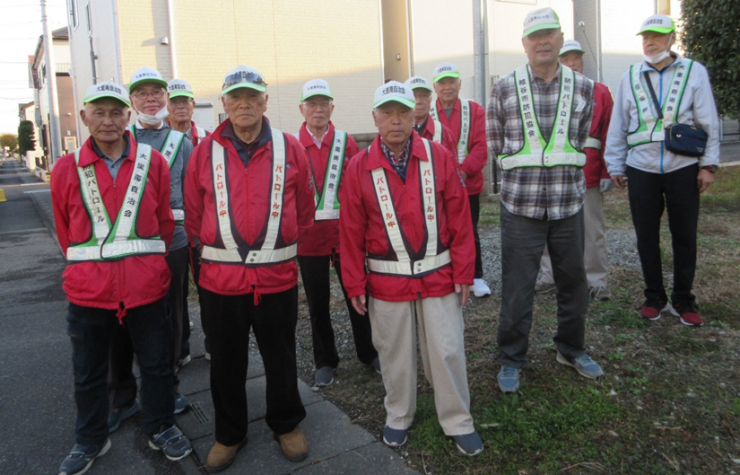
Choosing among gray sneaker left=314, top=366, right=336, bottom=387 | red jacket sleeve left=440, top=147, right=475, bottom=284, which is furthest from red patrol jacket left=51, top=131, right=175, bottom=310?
red jacket sleeve left=440, top=147, right=475, bottom=284

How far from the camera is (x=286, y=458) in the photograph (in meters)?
3.12

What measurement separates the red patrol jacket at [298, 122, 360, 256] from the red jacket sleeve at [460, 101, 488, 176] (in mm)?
1311

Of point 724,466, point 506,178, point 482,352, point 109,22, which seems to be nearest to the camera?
point 724,466

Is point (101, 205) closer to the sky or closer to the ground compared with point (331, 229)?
closer to the sky

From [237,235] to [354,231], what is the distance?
63 cm

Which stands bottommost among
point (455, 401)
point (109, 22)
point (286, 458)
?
point (286, 458)

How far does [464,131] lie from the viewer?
17.3 ft

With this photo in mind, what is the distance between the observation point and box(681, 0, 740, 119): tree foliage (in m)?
8.18

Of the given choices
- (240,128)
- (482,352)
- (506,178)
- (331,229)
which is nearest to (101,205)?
(240,128)

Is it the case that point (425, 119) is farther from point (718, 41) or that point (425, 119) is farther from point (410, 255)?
point (718, 41)

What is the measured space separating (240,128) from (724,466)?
2.90m

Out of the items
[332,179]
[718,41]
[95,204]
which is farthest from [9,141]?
[95,204]

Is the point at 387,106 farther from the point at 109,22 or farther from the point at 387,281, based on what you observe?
the point at 109,22

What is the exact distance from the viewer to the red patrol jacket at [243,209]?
9.70 feet
